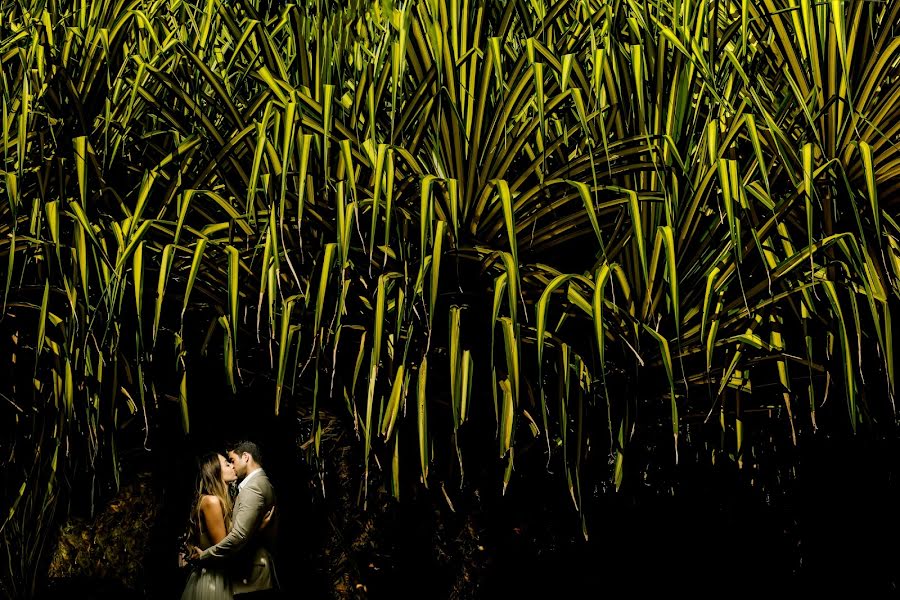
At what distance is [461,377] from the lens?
2.48 meters

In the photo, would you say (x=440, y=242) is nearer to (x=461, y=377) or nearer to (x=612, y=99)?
(x=461, y=377)

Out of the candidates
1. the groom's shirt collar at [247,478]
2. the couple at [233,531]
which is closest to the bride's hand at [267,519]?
the couple at [233,531]

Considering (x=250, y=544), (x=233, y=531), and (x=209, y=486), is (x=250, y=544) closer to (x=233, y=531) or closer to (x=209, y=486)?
(x=233, y=531)

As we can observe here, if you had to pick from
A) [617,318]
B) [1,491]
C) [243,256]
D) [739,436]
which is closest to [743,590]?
[739,436]

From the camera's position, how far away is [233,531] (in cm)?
314

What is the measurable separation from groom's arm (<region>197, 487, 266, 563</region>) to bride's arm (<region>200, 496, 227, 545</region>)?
4.2 inches

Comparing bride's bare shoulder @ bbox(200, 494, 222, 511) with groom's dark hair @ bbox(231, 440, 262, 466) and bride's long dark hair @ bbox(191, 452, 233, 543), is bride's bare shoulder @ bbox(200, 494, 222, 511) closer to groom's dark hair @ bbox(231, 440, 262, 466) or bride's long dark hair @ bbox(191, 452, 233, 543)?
bride's long dark hair @ bbox(191, 452, 233, 543)

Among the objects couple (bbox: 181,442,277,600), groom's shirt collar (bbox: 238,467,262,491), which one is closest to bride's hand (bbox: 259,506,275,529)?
couple (bbox: 181,442,277,600)

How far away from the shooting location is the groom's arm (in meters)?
3.14

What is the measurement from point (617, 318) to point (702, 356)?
1.01 feet

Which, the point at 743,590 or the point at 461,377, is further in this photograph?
the point at 743,590

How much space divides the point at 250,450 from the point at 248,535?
28cm

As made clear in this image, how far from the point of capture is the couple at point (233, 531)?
10.4 ft

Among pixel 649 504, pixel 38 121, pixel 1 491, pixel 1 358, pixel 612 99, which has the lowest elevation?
pixel 1 491
